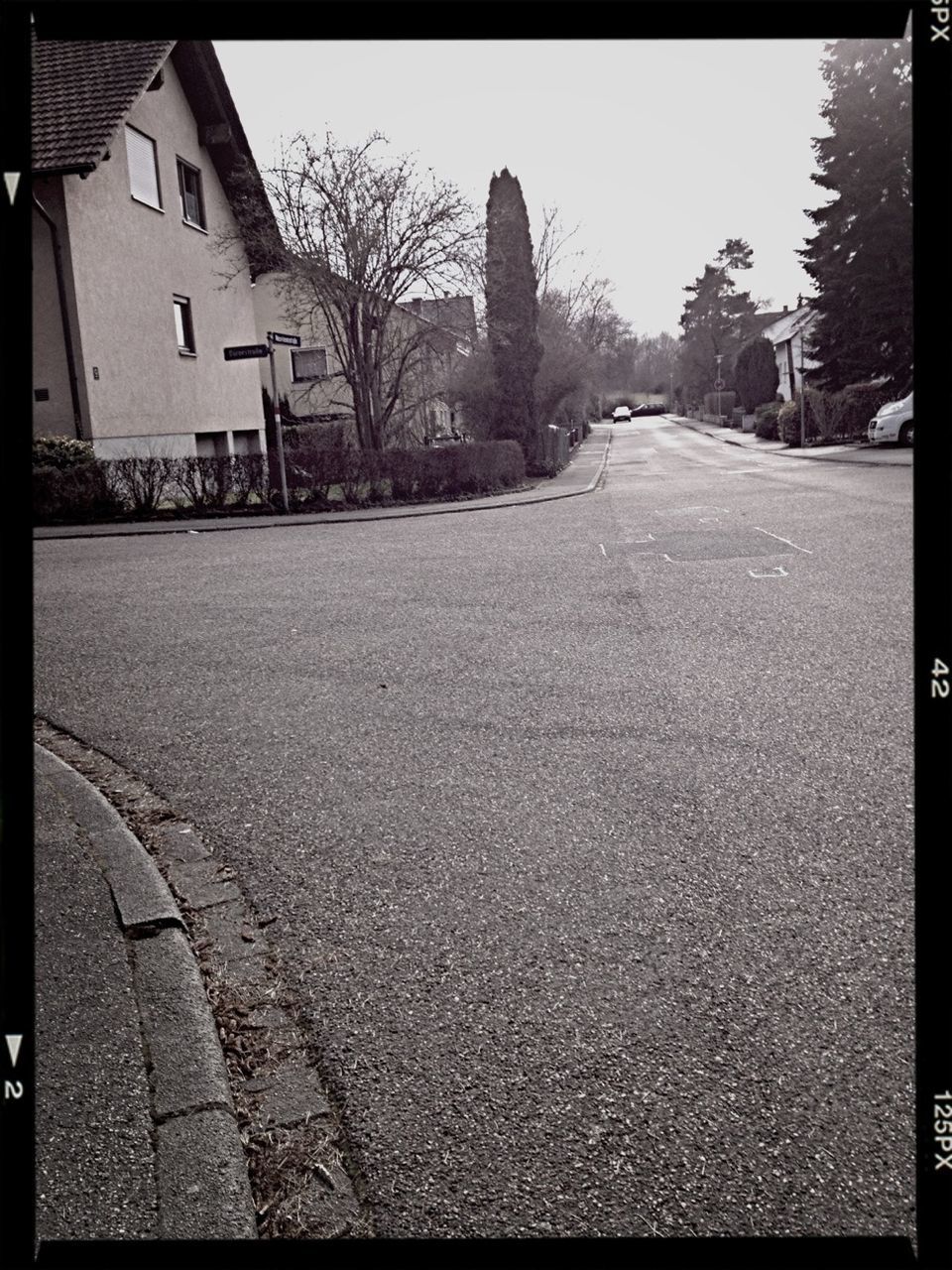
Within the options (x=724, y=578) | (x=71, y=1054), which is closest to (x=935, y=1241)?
(x=71, y=1054)

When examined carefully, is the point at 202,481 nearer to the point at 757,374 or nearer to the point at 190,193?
the point at 190,193

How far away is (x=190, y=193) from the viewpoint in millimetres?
23469

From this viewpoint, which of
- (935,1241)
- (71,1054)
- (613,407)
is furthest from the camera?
(613,407)

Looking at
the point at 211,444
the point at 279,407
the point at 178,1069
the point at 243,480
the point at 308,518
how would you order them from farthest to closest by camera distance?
the point at 211,444, the point at 243,480, the point at 308,518, the point at 279,407, the point at 178,1069

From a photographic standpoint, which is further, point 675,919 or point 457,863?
point 457,863

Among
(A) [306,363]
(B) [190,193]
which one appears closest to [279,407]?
(B) [190,193]

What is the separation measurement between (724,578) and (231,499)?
12371 millimetres

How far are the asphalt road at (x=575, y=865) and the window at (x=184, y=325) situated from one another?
16442 mm

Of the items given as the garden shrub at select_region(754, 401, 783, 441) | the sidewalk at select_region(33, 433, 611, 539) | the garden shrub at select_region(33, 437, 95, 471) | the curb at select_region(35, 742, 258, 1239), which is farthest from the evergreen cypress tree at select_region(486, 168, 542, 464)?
the curb at select_region(35, 742, 258, 1239)

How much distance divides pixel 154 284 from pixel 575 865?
21.2 m

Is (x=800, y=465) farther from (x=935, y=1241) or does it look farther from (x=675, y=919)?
(x=935, y=1241)

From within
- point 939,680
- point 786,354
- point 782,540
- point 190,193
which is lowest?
point 782,540

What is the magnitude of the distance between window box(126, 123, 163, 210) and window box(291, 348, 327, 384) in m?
10.2

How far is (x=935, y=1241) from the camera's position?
841mm
